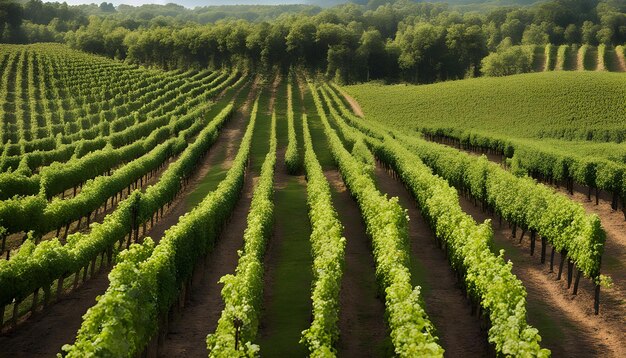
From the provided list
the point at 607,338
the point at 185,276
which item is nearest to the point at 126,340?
the point at 185,276

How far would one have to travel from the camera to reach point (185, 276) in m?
30.7

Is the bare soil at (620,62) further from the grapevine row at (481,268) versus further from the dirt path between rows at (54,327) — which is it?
the dirt path between rows at (54,327)

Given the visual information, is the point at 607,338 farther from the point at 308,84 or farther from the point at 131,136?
the point at 308,84

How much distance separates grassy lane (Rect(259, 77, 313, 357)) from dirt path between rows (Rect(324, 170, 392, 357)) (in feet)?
6.40

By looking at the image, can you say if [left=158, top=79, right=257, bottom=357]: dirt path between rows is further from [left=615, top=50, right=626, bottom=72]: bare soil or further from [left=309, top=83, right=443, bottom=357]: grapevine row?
[left=615, top=50, right=626, bottom=72]: bare soil

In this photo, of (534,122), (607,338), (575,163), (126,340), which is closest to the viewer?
(126,340)

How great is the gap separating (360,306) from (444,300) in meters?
4.71

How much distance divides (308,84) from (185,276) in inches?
5189

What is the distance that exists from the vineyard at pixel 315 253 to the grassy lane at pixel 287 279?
153 millimetres

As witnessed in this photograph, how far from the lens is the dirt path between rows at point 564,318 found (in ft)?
84.2

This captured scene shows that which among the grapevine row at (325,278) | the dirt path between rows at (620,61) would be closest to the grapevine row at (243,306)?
the grapevine row at (325,278)

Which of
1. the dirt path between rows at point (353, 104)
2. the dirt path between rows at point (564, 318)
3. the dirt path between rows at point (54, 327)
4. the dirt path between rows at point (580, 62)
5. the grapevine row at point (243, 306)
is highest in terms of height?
the dirt path between rows at point (580, 62)

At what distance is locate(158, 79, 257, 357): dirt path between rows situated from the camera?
26688 millimetres

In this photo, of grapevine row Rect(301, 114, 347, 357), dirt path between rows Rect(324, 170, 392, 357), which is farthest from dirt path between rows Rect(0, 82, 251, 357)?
dirt path between rows Rect(324, 170, 392, 357)
